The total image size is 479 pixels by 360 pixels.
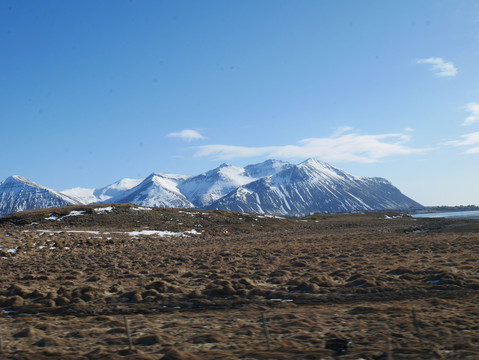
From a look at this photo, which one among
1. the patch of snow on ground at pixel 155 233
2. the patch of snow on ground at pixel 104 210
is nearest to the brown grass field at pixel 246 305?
the patch of snow on ground at pixel 155 233

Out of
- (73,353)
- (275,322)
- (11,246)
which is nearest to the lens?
(73,353)

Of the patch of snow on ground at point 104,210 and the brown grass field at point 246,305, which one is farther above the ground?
the patch of snow on ground at point 104,210

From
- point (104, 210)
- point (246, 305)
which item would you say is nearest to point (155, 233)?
point (104, 210)

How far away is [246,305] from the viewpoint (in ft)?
47.0

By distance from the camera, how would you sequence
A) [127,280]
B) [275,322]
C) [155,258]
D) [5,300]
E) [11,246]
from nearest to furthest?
[275,322] → [5,300] → [127,280] → [155,258] → [11,246]

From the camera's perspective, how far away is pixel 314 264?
23031 millimetres

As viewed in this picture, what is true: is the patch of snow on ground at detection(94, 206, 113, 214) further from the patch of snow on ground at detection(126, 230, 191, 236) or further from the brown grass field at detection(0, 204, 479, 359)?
the brown grass field at detection(0, 204, 479, 359)

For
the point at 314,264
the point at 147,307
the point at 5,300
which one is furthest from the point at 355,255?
the point at 5,300

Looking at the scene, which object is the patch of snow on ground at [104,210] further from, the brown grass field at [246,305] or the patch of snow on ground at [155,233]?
the brown grass field at [246,305]

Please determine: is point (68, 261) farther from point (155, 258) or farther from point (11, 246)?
point (11, 246)

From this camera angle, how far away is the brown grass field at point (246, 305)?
31.6ft

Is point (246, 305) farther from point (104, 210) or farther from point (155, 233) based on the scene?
point (104, 210)

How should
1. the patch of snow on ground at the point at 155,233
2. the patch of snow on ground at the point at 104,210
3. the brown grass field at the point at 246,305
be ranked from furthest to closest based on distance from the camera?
the patch of snow on ground at the point at 104,210 → the patch of snow on ground at the point at 155,233 → the brown grass field at the point at 246,305

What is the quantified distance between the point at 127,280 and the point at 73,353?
10.3 metres
